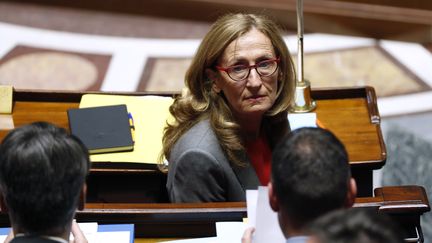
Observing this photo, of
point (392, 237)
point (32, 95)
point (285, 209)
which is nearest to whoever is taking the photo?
point (392, 237)

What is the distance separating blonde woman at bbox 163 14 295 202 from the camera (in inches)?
80.6

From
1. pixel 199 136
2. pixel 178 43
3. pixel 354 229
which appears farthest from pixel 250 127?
pixel 178 43

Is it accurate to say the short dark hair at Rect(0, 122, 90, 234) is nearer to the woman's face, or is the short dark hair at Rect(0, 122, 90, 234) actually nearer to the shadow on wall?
the woman's face

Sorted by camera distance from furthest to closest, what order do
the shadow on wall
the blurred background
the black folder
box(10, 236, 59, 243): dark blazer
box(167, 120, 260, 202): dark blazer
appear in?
the blurred background
the shadow on wall
the black folder
box(167, 120, 260, 202): dark blazer
box(10, 236, 59, 243): dark blazer

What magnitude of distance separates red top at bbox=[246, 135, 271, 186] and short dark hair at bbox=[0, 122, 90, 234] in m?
0.79

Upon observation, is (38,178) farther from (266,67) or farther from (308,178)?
(266,67)

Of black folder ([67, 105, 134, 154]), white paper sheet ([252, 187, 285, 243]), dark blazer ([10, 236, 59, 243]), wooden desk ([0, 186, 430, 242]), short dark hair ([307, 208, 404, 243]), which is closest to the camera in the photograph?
short dark hair ([307, 208, 404, 243])

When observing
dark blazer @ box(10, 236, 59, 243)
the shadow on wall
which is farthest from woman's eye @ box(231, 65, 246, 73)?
the shadow on wall

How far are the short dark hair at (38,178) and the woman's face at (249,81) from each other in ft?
2.48

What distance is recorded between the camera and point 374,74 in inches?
166

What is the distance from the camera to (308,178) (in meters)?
1.42

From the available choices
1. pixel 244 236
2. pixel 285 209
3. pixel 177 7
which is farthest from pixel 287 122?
pixel 177 7

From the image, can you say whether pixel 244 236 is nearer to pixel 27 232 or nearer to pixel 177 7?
pixel 27 232

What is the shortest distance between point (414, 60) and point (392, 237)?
11.1ft
